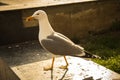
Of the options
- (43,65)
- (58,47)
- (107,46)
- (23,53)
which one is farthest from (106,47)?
(58,47)

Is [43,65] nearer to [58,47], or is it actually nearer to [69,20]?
[58,47]

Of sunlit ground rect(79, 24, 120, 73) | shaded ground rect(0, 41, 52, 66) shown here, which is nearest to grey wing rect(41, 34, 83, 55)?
shaded ground rect(0, 41, 52, 66)

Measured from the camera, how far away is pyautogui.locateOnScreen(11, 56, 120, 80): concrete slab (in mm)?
3184

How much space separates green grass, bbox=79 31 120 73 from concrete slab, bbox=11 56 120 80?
0.79m

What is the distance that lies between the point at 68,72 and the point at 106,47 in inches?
71.8

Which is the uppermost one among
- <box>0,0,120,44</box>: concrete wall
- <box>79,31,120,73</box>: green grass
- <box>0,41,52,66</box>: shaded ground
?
<box>0,0,120,44</box>: concrete wall

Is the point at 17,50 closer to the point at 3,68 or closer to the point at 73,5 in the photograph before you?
the point at 3,68

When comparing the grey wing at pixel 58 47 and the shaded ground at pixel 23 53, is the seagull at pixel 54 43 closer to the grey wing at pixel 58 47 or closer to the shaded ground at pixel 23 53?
the grey wing at pixel 58 47

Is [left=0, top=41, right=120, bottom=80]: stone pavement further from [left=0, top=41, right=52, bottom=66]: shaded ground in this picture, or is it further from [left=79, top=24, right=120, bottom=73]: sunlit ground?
[left=79, top=24, right=120, bottom=73]: sunlit ground

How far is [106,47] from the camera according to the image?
5004 millimetres

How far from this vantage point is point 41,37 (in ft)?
10.6

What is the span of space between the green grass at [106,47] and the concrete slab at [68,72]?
79cm

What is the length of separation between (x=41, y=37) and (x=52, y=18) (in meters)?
1.86

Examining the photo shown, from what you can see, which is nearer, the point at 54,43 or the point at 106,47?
the point at 54,43
